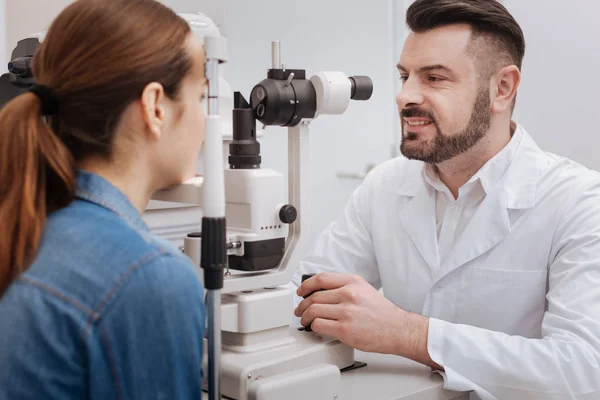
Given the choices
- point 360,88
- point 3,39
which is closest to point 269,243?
point 360,88

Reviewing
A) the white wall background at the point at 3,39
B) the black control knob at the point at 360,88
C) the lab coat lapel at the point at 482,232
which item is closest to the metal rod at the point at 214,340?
the black control knob at the point at 360,88

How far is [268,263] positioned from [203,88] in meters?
0.34

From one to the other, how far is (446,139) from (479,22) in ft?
0.90

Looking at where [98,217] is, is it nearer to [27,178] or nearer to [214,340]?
[27,178]

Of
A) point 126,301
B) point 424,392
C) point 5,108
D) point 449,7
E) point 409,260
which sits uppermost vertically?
point 449,7

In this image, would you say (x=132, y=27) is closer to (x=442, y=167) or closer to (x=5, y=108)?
(x=5, y=108)

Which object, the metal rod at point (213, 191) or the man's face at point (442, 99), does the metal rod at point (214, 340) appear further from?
the man's face at point (442, 99)

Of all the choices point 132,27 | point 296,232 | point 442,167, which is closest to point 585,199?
point 442,167

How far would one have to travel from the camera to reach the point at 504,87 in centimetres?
157

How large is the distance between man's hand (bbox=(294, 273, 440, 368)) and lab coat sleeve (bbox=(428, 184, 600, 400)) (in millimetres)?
30

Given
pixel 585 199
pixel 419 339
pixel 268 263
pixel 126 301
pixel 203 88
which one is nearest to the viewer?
pixel 126 301

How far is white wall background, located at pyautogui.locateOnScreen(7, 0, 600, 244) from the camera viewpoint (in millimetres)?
2129

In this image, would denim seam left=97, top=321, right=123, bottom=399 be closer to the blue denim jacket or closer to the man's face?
the blue denim jacket

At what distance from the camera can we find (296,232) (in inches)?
44.9
